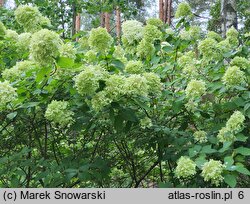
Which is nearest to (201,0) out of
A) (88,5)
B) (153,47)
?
(88,5)

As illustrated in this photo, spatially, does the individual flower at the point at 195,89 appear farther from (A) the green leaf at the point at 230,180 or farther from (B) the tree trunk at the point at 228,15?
(B) the tree trunk at the point at 228,15

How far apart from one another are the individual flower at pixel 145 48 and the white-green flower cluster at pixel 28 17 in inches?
30.5

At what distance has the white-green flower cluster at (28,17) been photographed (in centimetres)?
225

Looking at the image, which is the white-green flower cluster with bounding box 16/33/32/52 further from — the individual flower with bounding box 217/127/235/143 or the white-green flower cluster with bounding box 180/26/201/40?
the individual flower with bounding box 217/127/235/143

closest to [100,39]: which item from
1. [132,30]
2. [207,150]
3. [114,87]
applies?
[114,87]

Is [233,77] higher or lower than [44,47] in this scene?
lower

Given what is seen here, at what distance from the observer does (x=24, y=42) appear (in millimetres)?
2527

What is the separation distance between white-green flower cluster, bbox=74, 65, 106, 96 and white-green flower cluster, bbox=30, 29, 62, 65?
0.18 meters

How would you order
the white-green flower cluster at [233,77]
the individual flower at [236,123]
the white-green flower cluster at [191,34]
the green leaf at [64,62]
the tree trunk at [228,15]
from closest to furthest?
1. the green leaf at [64,62]
2. the individual flower at [236,123]
3. the white-green flower cluster at [233,77]
4. the white-green flower cluster at [191,34]
5. the tree trunk at [228,15]

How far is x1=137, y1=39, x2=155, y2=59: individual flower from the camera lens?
2.74m

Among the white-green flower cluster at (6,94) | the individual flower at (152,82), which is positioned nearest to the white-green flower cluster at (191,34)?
the individual flower at (152,82)

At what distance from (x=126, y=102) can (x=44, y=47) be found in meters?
0.56

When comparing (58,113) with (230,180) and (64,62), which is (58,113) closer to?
(64,62)

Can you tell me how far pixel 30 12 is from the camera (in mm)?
2275
